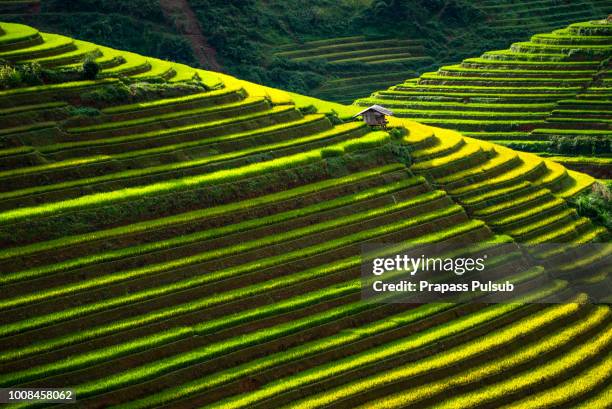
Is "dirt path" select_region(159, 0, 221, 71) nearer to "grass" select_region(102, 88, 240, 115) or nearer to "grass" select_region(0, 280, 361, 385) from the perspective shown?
"grass" select_region(102, 88, 240, 115)

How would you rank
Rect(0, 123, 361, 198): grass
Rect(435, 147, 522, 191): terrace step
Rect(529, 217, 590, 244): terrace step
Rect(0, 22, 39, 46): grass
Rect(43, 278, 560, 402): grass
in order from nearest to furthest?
1. Rect(43, 278, 560, 402): grass
2. Rect(0, 123, 361, 198): grass
3. Rect(529, 217, 590, 244): terrace step
4. Rect(435, 147, 522, 191): terrace step
5. Rect(0, 22, 39, 46): grass

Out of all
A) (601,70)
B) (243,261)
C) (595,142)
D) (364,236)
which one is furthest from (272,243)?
(601,70)

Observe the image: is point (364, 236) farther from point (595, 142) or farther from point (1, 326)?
point (595, 142)

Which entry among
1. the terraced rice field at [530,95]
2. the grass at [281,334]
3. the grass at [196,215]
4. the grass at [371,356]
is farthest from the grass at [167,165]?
the terraced rice field at [530,95]

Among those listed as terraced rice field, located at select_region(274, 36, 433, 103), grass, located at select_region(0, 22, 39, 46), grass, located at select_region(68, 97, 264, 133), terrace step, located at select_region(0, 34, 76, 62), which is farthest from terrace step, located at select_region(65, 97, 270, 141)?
terraced rice field, located at select_region(274, 36, 433, 103)

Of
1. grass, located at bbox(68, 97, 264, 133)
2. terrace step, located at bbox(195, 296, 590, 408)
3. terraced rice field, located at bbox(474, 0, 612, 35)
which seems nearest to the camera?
terrace step, located at bbox(195, 296, 590, 408)

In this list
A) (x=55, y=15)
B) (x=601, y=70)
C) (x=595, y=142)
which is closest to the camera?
(x=595, y=142)
